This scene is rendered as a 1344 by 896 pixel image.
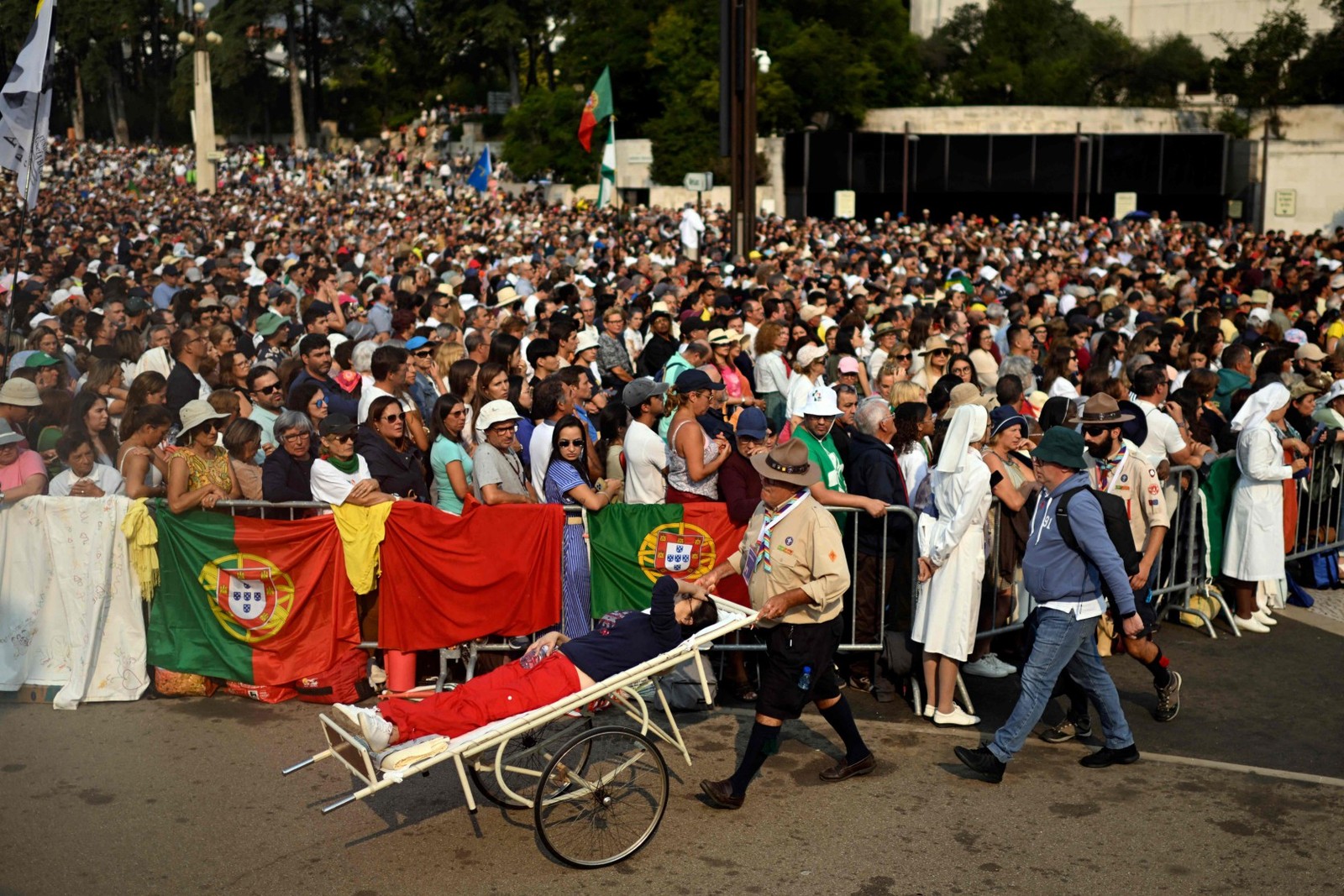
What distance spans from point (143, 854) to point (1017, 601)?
4.89 metres

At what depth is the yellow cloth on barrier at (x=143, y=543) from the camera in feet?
24.6

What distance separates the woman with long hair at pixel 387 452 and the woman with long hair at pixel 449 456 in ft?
0.49

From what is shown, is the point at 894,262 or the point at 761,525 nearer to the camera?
the point at 761,525

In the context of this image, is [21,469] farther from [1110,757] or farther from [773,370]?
[773,370]

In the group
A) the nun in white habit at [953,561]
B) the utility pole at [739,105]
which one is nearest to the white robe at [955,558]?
the nun in white habit at [953,561]

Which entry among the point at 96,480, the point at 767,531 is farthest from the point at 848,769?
the point at 96,480

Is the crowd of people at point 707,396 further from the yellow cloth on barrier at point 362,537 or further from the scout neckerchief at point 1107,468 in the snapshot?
the yellow cloth on barrier at point 362,537

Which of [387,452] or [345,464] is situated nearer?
[345,464]

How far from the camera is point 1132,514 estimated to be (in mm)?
7816

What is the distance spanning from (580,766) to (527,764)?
0.55 meters

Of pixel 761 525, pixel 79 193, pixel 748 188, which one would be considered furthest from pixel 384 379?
pixel 79 193

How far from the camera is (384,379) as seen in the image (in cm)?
948

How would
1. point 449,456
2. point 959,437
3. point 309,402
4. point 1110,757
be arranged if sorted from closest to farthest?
point 1110,757, point 959,437, point 449,456, point 309,402

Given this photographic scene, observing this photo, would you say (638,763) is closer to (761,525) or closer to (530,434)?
(761,525)
